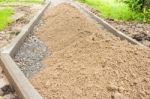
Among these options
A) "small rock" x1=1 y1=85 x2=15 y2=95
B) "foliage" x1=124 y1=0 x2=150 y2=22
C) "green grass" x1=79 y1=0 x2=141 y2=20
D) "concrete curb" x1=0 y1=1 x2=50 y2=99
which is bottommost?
"green grass" x1=79 y1=0 x2=141 y2=20

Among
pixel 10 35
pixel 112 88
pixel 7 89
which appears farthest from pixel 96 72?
pixel 10 35

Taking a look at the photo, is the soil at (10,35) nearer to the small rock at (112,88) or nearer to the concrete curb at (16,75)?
the concrete curb at (16,75)

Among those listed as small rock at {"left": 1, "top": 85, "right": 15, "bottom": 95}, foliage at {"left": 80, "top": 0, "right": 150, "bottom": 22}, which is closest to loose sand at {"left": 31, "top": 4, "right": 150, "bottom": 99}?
small rock at {"left": 1, "top": 85, "right": 15, "bottom": 95}

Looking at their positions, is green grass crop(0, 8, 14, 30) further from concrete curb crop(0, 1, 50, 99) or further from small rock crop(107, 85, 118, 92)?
small rock crop(107, 85, 118, 92)

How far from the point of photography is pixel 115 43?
9469 mm

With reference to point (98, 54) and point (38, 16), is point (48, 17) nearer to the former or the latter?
point (38, 16)

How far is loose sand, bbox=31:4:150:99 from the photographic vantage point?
22.0 feet

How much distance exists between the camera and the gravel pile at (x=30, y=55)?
9.17 m

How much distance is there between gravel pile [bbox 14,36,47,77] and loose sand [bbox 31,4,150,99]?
0.31m

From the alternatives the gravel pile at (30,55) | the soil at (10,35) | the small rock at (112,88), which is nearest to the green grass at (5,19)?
the soil at (10,35)

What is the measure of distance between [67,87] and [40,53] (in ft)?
12.8

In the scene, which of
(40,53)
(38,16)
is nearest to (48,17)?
(38,16)

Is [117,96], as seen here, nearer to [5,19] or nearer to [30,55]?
[30,55]

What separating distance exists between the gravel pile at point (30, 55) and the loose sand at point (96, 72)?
1.01 feet
